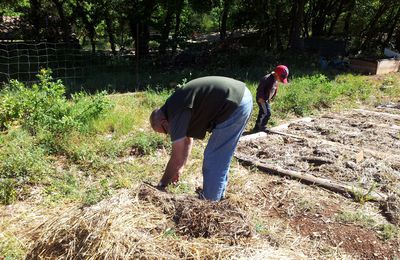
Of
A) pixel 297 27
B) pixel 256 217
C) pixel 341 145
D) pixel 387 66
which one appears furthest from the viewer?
pixel 297 27

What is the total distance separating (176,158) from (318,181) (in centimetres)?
214

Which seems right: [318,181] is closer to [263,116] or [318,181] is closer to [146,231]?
[263,116]

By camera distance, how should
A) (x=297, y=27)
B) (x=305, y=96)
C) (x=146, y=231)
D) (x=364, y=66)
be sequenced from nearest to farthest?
(x=146, y=231) → (x=305, y=96) → (x=364, y=66) → (x=297, y=27)

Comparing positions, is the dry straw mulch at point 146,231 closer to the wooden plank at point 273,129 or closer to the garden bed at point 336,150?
→ the garden bed at point 336,150

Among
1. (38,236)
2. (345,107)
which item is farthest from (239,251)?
(345,107)

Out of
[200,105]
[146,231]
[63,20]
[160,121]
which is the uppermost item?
[63,20]

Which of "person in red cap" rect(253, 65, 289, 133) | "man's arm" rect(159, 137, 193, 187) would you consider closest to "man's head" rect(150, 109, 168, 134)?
"man's arm" rect(159, 137, 193, 187)

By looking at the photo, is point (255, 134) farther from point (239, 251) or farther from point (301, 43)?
point (301, 43)

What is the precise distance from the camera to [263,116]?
676 centimetres

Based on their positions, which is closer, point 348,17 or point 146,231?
point 146,231

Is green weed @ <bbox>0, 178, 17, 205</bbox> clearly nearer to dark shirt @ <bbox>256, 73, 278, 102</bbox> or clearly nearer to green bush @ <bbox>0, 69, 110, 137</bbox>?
green bush @ <bbox>0, 69, 110, 137</bbox>

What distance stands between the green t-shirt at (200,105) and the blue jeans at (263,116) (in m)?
3.19

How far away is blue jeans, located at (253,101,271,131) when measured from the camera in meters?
6.71

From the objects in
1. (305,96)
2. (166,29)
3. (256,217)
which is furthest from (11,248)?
(166,29)
